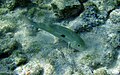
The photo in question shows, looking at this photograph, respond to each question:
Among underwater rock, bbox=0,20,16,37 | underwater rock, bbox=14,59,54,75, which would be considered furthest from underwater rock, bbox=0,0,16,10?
underwater rock, bbox=14,59,54,75

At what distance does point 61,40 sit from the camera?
3.77 metres

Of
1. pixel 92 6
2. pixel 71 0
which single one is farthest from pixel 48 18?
pixel 92 6

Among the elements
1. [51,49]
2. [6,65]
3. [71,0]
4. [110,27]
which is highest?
[71,0]

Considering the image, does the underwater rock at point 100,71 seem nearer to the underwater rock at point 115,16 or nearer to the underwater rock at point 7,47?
the underwater rock at point 115,16

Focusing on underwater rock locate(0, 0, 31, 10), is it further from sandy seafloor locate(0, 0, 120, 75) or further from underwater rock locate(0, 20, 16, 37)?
underwater rock locate(0, 20, 16, 37)

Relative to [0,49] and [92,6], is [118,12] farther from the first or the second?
[0,49]

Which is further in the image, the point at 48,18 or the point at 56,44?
the point at 48,18

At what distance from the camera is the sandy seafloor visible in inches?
134

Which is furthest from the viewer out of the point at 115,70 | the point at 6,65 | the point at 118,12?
the point at 118,12

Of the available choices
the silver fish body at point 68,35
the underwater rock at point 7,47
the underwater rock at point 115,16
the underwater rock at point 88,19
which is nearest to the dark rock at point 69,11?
the underwater rock at point 88,19

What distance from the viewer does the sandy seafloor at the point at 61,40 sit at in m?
3.40

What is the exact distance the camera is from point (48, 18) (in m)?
4.27

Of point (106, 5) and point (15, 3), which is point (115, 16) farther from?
point (15, 3)

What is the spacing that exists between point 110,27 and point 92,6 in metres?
0.53
